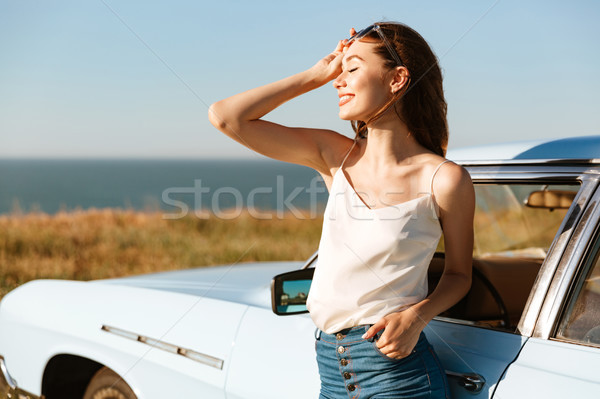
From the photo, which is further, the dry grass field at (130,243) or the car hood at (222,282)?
the dry grass field at (130,243)

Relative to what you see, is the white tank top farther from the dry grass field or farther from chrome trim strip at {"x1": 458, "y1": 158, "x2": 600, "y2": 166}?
the dry grass field

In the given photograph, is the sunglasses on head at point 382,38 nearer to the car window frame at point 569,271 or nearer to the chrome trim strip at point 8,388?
the car window frame at point 569,271

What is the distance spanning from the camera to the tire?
2.63 metres

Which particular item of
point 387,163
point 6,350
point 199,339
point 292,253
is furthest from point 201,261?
point 387,163

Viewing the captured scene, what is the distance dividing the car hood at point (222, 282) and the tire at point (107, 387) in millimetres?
388

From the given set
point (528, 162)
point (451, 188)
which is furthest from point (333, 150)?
point (528, 162)

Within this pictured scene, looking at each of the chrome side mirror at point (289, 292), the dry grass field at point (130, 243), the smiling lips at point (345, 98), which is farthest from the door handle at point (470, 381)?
the dry grass field at point (130, 243)

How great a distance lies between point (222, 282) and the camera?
9.37 feet

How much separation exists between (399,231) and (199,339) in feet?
3.32

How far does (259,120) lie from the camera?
212 cm

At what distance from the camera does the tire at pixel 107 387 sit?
2.63 m

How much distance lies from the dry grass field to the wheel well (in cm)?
410

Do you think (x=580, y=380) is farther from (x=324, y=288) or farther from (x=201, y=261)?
(x=201, y=261)

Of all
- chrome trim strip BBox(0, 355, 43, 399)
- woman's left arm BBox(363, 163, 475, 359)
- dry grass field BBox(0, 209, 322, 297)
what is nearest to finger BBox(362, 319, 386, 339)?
woman's left arm BBox(363, 163, 475, 359)
